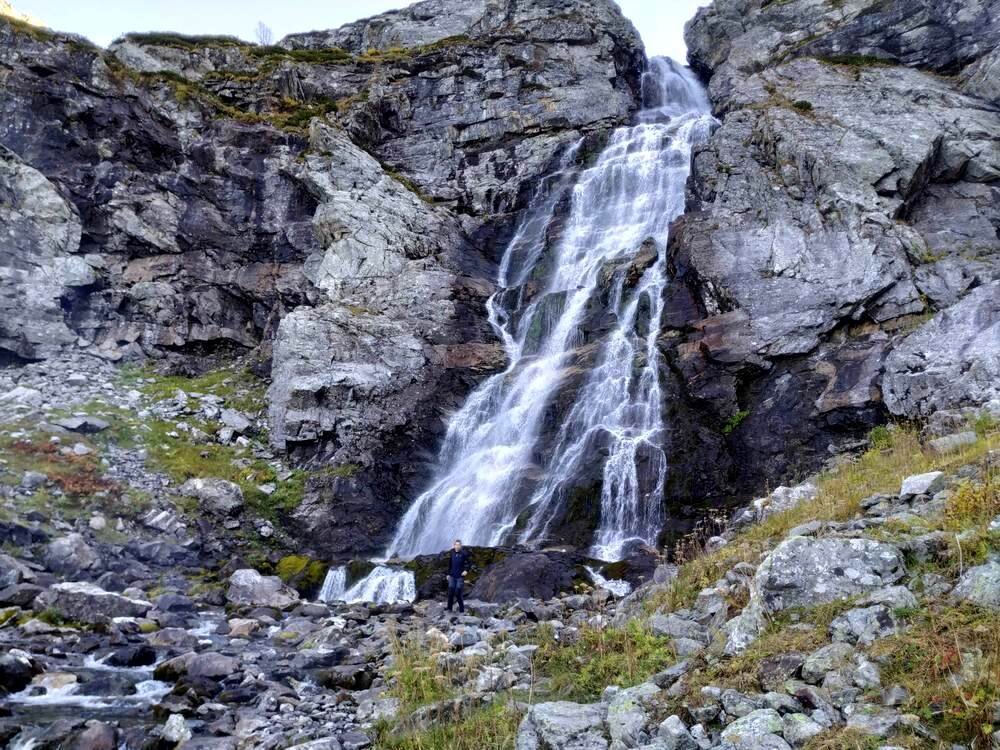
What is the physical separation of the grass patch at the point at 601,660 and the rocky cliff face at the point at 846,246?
13107 millimetres

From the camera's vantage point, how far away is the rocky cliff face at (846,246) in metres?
19.2

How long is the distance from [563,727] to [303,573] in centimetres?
1536

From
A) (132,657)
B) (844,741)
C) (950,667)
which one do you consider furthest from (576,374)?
(844,741)

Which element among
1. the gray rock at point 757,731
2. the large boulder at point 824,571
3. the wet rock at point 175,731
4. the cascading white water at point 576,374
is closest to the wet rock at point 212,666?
the wet rock at point 175,731

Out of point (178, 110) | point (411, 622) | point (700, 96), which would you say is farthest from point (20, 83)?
point (700, 96)

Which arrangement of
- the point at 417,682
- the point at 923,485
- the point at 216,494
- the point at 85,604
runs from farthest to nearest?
the point at 216,494, the point at 85,604, the point at 923,485, the point at 417,682

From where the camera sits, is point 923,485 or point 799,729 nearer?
point 799,729

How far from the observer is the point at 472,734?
560 cm

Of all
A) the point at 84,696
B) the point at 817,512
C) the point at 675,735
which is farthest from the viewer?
the point at 84,696

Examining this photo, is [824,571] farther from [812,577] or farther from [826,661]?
[826,661]

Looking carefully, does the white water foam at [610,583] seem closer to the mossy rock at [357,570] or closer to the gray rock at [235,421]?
the mossy rock at [357,570]

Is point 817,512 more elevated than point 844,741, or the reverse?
point 844,741

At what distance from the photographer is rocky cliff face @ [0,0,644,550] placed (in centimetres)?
2650

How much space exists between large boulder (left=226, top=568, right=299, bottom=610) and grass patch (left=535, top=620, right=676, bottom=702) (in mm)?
10432
